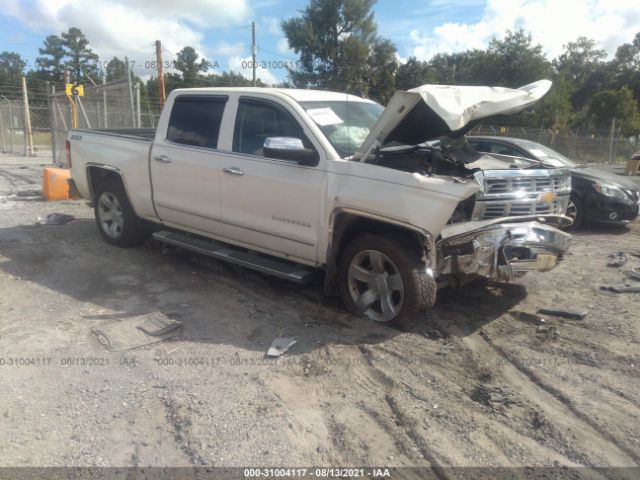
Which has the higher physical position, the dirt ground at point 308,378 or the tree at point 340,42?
the tree at point 340,42

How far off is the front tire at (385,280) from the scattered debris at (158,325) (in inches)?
60.1

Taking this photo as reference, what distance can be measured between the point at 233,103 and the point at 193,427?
3.37m

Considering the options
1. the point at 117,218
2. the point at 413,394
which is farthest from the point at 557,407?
the point at 117,218

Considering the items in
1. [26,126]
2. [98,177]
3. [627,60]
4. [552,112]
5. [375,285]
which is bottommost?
[375,285]

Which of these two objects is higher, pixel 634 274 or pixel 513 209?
pixel 513 209

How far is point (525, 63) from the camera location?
38.6 m

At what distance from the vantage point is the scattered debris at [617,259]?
6574mm

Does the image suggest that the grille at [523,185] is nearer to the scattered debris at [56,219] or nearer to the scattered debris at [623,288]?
the scattered debris at [623,288]

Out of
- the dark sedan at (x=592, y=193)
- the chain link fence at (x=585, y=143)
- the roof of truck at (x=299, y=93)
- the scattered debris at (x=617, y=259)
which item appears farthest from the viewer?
the chain link fence at (x=585, y=143)

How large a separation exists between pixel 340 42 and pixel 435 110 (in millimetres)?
29371

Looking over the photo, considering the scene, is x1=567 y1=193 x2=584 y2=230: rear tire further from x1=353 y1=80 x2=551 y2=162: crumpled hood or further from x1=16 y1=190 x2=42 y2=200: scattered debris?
x1=16 y1=190 x2=42 y2=200: scattered debris

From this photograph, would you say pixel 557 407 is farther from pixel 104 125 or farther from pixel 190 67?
pixel 190 67

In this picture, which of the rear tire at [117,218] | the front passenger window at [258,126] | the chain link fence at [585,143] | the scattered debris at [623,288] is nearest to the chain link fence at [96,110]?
the rear tire at [117,218]

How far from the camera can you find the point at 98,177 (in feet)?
23.5
